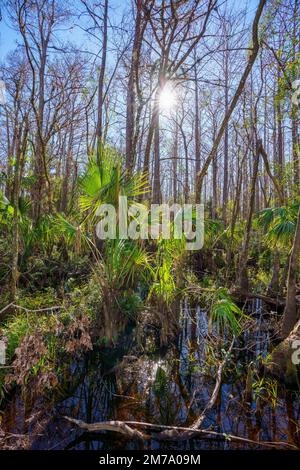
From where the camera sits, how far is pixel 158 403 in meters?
3.14

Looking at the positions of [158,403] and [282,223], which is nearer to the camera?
[158,403]

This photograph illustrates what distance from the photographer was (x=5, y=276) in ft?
18.8

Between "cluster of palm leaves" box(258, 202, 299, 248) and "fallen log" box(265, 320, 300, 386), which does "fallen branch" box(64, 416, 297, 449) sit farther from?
"cluster of palm leaves" box(258, 202, 299, 248)

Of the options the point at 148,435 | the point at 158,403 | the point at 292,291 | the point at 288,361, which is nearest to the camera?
the point at 148,435

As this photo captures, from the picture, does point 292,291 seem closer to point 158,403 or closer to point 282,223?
point 282,223

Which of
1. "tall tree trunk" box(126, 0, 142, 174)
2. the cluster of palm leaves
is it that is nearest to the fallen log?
the cluster of palm leaves

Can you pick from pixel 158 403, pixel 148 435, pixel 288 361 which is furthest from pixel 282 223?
pixel 148 435

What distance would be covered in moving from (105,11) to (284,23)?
5.12 metres

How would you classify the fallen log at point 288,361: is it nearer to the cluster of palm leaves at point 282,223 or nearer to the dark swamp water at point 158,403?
the dark swamp water at point 158,403

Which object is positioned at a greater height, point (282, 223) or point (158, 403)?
point (282, 223)

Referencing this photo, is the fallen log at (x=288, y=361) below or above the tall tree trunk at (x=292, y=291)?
below

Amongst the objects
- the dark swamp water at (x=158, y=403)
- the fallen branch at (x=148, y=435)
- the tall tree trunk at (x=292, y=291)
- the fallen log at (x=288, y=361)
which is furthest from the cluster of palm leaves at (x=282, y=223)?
the fallen branch at (x=148, y=435)

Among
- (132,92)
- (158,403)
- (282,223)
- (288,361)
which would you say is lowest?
(158,403)

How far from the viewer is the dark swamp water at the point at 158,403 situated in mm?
2576
